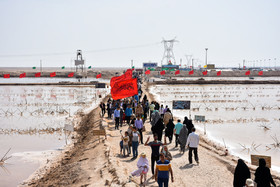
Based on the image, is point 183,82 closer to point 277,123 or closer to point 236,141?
point 277,123

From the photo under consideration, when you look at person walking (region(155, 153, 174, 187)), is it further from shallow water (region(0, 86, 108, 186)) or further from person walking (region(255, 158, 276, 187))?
shallow water (region(0, 86, 108, 186))

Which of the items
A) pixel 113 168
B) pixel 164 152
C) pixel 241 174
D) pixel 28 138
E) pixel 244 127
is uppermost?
pixel 164 152

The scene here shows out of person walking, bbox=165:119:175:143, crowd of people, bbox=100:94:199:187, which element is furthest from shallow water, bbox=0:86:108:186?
person walking, bbox=165:119:175:143

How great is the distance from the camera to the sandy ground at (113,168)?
1065cm

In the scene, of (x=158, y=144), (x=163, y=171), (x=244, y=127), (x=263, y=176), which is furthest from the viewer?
(x=244, y=127)

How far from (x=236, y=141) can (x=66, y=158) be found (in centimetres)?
969

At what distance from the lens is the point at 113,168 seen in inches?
451

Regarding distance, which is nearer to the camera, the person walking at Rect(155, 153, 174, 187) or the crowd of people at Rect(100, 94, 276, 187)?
the crowd of people at Rect(100, 94, 276, 187)

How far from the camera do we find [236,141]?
19.3 meters

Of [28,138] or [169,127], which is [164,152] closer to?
[169,127]

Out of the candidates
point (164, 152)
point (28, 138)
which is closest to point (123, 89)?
point (28, 138)

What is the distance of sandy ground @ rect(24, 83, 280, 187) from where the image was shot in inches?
419

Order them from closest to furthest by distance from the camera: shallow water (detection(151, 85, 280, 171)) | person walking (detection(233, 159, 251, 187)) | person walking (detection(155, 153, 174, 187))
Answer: person walking (detection(233, 159, 251, 187)), person walking (detection(155, 153, 174, 187)), shallow water (detection(151, 85, 280, 171))

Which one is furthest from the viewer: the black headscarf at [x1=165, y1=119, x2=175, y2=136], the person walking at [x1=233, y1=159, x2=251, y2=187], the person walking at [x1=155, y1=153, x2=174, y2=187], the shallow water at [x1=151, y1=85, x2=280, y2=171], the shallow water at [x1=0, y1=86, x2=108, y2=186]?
the shallow water at [x1=151, y1=85, x2=280, y2=171]
